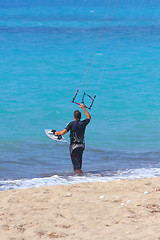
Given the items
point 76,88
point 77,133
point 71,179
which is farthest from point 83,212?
point 76,88

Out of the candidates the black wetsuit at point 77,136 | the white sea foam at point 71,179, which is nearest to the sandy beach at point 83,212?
the white sea foam at point 71,179

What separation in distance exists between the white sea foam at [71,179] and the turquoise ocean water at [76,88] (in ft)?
0.07

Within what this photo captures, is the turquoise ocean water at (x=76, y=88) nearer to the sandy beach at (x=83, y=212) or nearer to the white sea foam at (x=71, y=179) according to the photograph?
the white sea foam at (x=71, y=179)

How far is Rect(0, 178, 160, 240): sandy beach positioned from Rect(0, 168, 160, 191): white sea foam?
674mm

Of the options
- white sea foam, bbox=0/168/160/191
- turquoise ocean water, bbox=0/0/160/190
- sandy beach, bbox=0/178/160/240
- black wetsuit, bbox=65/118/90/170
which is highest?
turquoise ocean water, bbox=0/0/160/190

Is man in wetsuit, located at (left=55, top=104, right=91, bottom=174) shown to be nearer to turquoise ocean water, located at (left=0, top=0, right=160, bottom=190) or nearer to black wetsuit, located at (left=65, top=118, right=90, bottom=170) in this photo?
black wetsuit, located at (left=65, top=118, right=90, bottom=170)

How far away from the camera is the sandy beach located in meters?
5.91

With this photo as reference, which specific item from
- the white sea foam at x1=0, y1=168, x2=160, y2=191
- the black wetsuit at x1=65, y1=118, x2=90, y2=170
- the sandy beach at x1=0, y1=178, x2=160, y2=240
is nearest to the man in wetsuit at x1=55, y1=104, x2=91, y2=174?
the black wetsuit at x1=65, y1=118, x2=90, y2=170

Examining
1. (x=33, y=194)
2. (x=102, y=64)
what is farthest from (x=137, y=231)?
(x=102, y=64)

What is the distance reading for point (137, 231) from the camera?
588cm

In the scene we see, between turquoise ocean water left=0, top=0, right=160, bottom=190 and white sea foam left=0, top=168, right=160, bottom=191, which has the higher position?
turquoise ocean water left=0, top=0, right=160, bottom=190

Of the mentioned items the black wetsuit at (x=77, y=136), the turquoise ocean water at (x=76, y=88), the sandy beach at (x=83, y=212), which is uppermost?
the turquoise ocean water at (x=76, y=88)

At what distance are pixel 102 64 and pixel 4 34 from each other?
13.3 m

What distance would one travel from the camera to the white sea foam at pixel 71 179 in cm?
882
